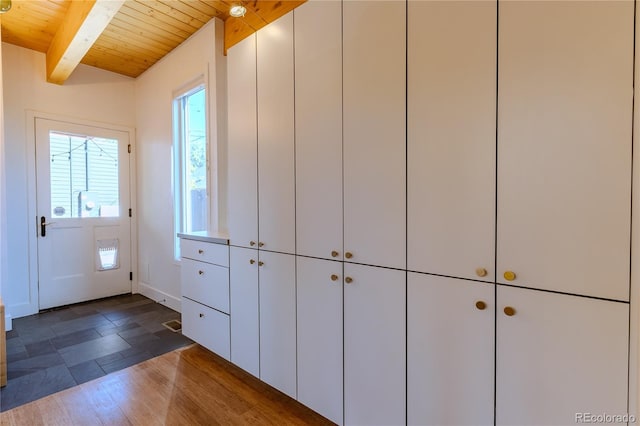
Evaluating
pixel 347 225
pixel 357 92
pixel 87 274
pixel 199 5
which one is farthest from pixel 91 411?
pixel 199 5

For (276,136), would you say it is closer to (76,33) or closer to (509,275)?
(509,275)

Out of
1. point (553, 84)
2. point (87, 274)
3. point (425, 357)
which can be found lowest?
point (87, 274)

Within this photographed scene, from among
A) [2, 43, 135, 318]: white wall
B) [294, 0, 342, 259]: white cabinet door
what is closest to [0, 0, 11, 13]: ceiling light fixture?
[2, 43, 135, 318]: white wall

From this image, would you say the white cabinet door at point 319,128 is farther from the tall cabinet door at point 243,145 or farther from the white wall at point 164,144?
the white wall at point 164,144

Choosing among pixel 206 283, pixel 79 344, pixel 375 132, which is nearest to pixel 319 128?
pixel 375 132

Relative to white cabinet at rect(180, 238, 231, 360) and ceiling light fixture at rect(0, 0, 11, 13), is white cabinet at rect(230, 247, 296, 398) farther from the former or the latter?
ceiling light fixture at rect(0, 0, 11, 13)

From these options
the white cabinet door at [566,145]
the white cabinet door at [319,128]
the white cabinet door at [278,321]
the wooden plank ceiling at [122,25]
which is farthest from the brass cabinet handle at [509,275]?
the wooden plank ceiling at [122,25]

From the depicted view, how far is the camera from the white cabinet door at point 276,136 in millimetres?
1768

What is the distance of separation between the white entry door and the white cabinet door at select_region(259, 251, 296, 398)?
3.11 metres

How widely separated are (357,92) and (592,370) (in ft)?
4.43

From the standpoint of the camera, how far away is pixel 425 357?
1.28 metres

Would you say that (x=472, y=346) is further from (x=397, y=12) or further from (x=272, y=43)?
(x=272, y=43)

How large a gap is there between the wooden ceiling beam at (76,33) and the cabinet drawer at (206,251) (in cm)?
178

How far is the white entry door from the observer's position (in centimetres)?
350
